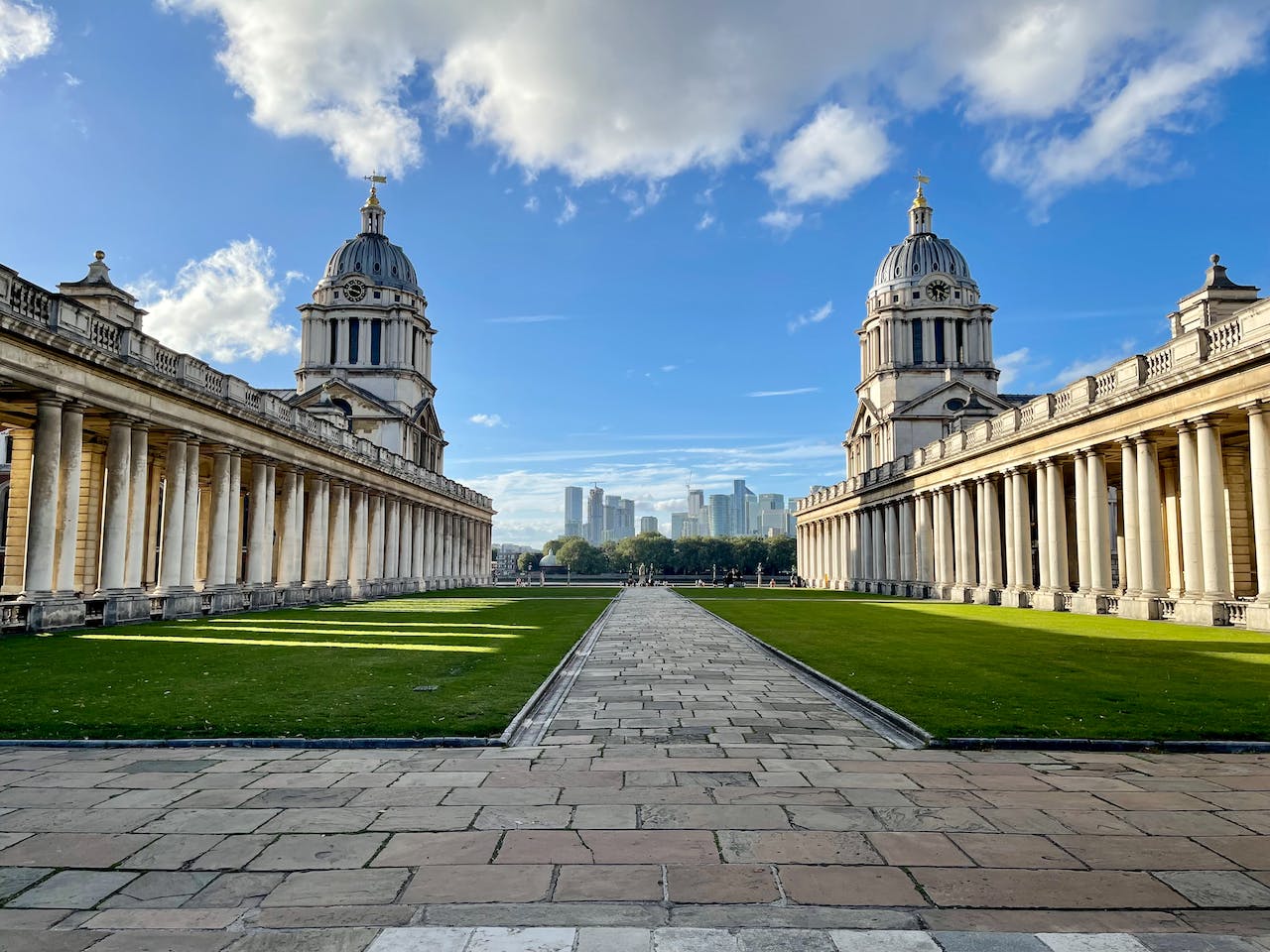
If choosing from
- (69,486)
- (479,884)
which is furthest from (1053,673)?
(69,486)

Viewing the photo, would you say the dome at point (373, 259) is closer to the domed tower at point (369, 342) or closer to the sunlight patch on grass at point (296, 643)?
the domed tower at point (369, 342)

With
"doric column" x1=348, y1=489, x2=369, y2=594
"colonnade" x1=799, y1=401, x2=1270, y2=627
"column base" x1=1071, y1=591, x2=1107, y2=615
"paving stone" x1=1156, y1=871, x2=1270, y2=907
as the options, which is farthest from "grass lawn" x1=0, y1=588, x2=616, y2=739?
"doric column" x1=348, y1=489, x2=369, y2=594

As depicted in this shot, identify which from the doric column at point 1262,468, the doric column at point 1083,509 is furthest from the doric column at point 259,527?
the doric column at point 1262,468

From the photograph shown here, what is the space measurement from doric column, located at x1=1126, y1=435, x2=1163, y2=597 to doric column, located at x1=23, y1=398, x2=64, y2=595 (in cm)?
3930

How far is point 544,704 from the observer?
13281 mm

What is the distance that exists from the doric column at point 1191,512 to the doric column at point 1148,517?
1.39 metres

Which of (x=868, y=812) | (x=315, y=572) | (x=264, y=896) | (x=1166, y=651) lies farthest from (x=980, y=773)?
(x=315, y=572)

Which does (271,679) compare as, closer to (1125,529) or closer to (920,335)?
(1125,529)

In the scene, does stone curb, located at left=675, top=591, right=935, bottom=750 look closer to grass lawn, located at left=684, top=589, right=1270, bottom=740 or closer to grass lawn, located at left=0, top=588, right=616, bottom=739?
grass lawn, located at left=684, top=589, right=1270, bottom=740

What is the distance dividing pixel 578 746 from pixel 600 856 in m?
4.04

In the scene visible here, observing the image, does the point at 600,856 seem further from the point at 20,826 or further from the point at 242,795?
the point at 20,826

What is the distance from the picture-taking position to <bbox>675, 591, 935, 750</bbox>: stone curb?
10641 millimetres

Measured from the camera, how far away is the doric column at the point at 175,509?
32.2 metres

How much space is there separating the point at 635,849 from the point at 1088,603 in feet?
120
